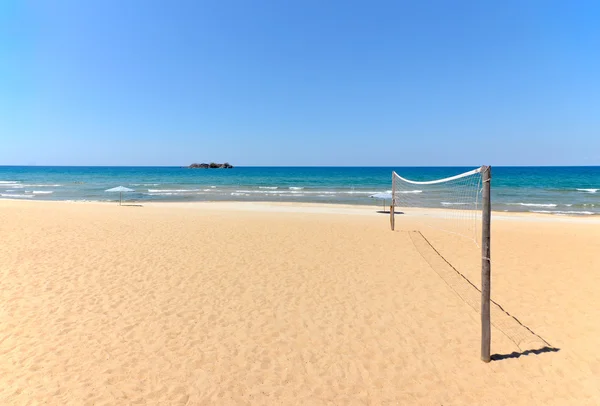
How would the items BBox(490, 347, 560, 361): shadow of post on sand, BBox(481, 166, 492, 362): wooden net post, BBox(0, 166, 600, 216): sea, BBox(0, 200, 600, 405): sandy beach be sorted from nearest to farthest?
BBox(0, 200, 600, 405): sandy beach
BBox(481, 166, 492, 362): wooden net post
BBox(490, 347, 560, 361): shadow of post on sand
BBox(0, 166, 600, 216): sea

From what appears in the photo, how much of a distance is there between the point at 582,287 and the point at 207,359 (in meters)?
8.25

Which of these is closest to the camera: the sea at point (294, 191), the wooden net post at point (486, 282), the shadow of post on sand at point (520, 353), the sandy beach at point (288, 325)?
the sandy beach at point (288, 325)

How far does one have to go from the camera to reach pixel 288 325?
5590 millimetres

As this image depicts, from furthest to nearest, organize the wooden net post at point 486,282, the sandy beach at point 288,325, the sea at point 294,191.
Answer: the sea at point 294,191, the wooden net post at point 486,282, the sandy beach at point 288,325

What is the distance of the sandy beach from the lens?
13.2ft

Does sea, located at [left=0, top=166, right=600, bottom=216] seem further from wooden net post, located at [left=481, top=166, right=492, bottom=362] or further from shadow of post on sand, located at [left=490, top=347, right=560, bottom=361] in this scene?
wooden net post, located at [left=481, top=166, right=492, bottom=362]

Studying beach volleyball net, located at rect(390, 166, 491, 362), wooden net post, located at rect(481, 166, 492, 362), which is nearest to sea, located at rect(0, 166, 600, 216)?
beach volleyball net, located at rect(390, 166, 491, 362)

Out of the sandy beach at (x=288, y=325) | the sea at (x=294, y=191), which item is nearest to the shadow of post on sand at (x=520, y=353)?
the sandy beach at (x=288, y=325)

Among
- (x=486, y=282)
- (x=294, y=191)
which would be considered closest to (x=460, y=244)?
(x=486, y=282)

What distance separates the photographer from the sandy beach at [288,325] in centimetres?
402

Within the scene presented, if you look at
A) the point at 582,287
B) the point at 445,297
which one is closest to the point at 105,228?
the point at 445,297

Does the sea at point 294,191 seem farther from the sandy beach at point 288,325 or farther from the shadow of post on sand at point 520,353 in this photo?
the shadow of post on sand at point 520,353

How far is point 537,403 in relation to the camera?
3.84 m

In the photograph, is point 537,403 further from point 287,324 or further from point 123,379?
point 123,379
